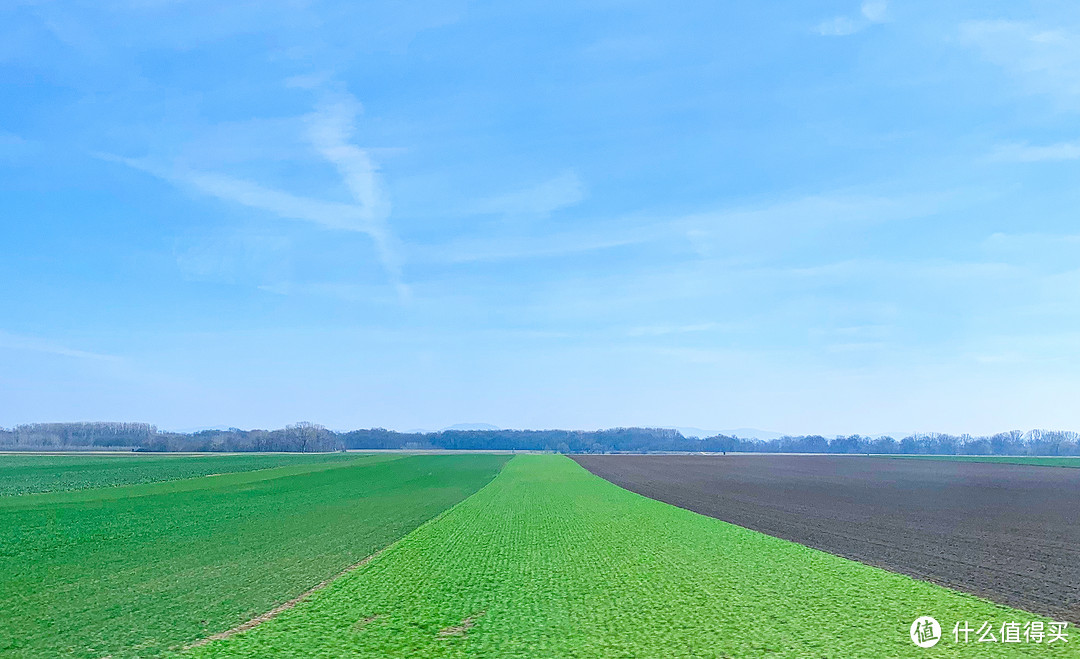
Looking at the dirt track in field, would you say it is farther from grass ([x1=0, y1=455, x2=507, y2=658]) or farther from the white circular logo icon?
grass ([x1=0, y1=455, x2=507, y2=658])

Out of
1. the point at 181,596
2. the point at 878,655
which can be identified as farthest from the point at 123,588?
the point at 878,655

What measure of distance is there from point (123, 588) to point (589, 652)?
35.7 ft

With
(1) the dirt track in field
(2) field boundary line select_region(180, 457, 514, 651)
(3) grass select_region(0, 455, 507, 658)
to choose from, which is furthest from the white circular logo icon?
(3) grass select_region(0, 455, 507, 658)

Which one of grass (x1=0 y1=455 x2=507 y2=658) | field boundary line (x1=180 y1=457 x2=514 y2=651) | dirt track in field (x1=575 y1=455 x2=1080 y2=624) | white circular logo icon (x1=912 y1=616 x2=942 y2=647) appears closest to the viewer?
white circular logo icon (x1=912 y1=616 x2=942 y2=647)

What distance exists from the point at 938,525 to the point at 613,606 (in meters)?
19.9

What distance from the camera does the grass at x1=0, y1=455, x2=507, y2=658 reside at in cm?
1228

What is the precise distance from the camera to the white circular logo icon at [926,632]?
11.4 m

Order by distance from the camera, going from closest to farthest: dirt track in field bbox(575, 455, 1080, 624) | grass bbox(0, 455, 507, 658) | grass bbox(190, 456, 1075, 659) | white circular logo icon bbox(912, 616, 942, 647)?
grass bbox(190, 456, 1075, 659)
white circular logo icon bbox(912, 616, 942, 647)
grass bbox(0, 455, 507, 658)
dirt track in field bbox(575, 455, 1080, 624)

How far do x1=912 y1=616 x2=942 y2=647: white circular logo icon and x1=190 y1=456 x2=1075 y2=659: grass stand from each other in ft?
0.50

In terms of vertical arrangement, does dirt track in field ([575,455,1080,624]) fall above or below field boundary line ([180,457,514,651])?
below

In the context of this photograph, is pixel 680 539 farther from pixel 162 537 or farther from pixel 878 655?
pixel 162 537

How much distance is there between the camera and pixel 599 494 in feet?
138

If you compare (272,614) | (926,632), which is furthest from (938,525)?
(272,614)

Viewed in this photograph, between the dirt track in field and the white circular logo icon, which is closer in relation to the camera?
the white circular logo icon
